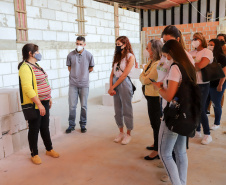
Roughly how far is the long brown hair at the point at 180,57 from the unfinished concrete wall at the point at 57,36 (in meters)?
4.54

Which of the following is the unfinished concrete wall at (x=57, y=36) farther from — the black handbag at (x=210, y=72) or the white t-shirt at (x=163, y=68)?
the white t-shirt at (x=163, y=68)

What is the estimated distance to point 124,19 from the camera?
10039 mm

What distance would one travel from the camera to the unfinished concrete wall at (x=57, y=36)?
545 centimetres

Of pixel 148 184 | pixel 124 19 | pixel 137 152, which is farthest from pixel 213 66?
pixel 124 19

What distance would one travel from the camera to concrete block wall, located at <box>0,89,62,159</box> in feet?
9.35

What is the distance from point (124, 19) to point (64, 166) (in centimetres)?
837

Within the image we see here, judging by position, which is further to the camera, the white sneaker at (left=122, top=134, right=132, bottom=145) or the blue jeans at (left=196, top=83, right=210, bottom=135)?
the white sneaker at (left=122, top=134, right=132, bottom=145)

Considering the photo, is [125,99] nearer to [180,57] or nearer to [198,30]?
[180,57]

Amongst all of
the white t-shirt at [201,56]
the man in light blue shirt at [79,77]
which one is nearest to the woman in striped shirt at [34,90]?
the man in light blue shirt at [79,77]

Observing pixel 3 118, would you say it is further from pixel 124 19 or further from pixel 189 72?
pixel 124 19

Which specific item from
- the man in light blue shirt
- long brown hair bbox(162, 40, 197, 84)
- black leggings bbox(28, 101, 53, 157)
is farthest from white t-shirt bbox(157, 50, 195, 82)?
the man in light blue shirt

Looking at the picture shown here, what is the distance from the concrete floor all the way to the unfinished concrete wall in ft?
9.63

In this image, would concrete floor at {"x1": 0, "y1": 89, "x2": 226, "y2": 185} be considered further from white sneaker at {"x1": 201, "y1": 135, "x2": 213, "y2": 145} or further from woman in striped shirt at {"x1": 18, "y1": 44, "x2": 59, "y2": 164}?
woman in striped shirt at {"x1": 18, "y1": 44, "x2": 59, "y2": 164}

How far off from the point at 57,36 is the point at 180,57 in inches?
223
